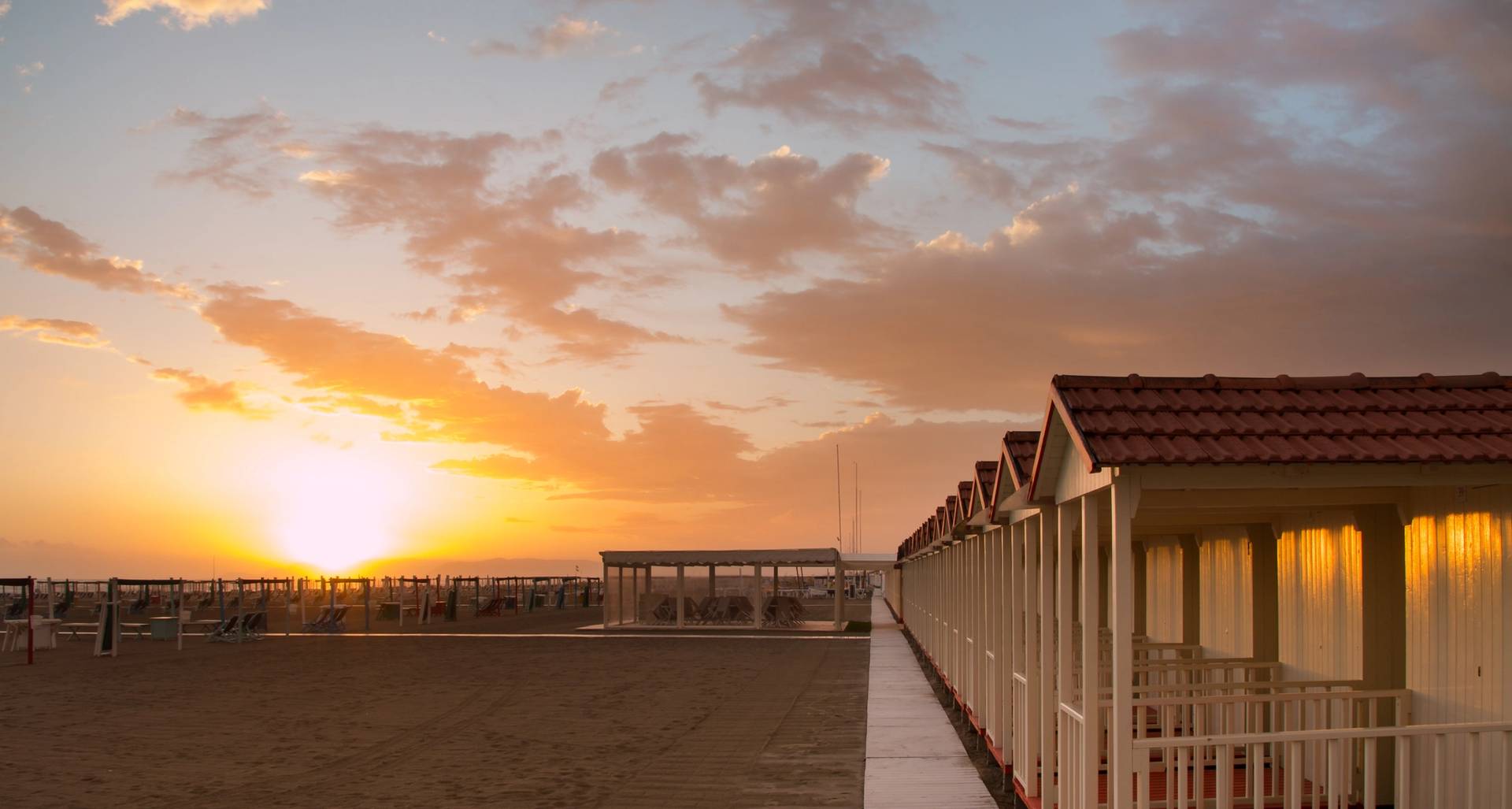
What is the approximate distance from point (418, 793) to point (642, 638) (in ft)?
87.3

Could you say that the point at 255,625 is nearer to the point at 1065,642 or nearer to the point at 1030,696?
the point at 1030,696

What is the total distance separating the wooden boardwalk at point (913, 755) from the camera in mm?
11375

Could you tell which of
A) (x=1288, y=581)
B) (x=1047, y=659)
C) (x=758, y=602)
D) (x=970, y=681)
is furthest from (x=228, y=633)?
(x=1288, y=581)

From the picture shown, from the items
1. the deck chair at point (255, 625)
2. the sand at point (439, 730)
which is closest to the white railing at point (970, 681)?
the sand at point (439, 730)

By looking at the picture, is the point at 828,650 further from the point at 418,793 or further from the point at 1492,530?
the point at 1492,530

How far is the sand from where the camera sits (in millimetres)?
12219

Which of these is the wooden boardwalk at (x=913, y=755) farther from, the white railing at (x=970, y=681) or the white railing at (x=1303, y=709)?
the white railing at (x=1303, y=709)

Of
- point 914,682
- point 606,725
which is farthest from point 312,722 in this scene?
point 914,682

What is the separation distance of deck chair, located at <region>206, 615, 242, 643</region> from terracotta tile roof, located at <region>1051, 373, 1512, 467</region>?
36.8m

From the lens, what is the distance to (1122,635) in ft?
21.2

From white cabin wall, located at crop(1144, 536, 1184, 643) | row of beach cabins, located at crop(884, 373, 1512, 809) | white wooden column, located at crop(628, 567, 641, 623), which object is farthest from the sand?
white wooden column, located at crop(628, 567, 641, 623)

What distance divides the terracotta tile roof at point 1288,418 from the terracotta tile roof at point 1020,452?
223 centimetres

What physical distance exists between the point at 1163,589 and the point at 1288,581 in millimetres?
5106

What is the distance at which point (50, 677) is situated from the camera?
2581 centimetres
